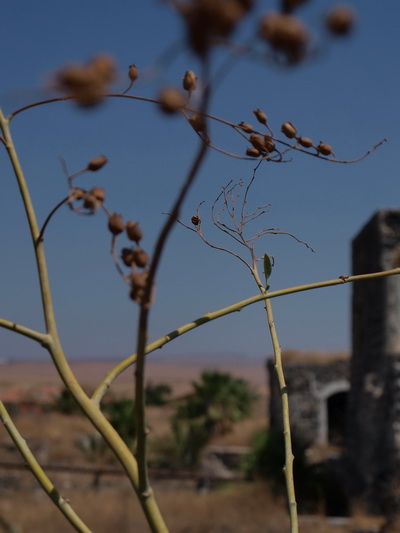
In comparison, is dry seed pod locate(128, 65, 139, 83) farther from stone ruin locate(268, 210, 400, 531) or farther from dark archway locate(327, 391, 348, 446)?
dark archway locate(327, 391, 348, 446)

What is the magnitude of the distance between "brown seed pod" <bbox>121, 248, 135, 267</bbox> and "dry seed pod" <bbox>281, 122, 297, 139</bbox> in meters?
0.26

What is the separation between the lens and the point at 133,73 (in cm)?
71

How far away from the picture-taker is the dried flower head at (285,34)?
407mm

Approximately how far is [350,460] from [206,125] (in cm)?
1008

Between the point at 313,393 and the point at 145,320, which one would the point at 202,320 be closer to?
the point at 145,320

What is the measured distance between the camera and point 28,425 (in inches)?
666

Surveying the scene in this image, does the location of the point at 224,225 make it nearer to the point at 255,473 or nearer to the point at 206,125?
the point at 206,125

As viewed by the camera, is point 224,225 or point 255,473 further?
point 255,473

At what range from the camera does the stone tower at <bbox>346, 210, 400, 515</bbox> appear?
311 inches

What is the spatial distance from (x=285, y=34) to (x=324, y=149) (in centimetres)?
38

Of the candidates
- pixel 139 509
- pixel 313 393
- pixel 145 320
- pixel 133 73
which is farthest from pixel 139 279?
pixel 313 393

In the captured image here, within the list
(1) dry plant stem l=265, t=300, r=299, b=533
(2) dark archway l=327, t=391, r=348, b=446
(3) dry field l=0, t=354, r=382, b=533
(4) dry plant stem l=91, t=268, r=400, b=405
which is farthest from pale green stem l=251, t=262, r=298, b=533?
(2) dark archway l=327, t=391, r=348, b=446

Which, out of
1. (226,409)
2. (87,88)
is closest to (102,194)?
(87,88)

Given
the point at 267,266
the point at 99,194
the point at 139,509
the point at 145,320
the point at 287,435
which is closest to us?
the point at 145,320
